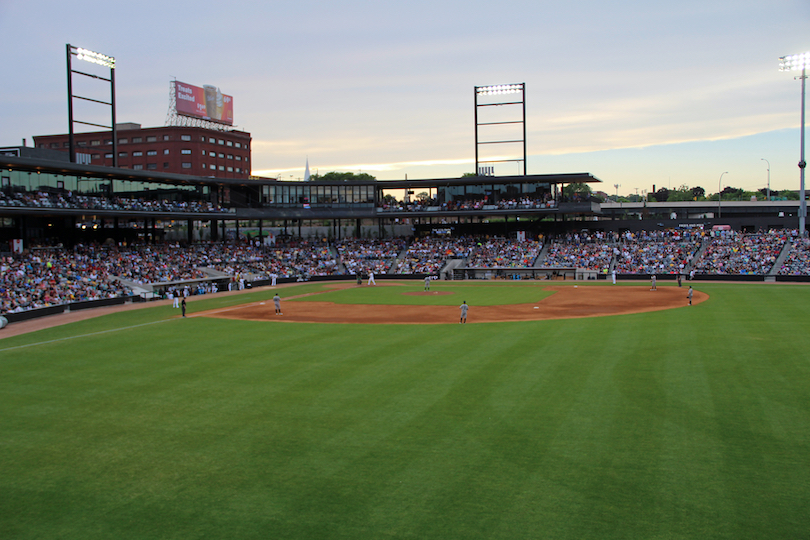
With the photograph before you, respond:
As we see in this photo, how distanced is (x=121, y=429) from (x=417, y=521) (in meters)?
8.54

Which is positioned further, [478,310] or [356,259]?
[356,259]

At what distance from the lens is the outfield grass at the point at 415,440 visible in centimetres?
888

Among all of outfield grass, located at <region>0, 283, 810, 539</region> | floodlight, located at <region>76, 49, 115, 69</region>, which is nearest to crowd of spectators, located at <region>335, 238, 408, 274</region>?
floodlight, located at <region>76, 49, 115, 69</region>

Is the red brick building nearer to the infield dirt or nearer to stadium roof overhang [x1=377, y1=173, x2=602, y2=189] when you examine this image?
stadium roof overhang [x1=377, y1=173, x2=602, y2=189]

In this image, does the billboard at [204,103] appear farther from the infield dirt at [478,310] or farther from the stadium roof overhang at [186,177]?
the infield dirt at [478,310]

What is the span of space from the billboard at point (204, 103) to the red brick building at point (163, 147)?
9173 millimetres

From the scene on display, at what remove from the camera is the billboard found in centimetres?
8419

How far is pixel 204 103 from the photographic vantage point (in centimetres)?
8888

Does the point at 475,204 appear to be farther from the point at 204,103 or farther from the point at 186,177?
the point at 204,103

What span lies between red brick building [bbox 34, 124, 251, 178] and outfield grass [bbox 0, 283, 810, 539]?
8311 centimetres

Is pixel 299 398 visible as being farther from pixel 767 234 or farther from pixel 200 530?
pixel 767 234

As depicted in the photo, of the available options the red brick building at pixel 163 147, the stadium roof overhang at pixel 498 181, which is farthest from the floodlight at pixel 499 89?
the red brick building at pixel 163 147

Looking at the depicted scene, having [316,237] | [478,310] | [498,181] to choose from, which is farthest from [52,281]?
[498,181]

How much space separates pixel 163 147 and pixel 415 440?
100224mm
